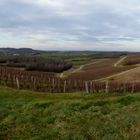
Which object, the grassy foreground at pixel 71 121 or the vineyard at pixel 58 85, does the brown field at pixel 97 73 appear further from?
the grassy foreground at pixel 71 121

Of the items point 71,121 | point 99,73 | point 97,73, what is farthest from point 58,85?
point 71,121

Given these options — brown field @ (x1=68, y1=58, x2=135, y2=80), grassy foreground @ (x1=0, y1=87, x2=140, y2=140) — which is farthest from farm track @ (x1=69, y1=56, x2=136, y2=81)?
grassy foreground @ (x1=0, y1=87, x2=140, y2=140)

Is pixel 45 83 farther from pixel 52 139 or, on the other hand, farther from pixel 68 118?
pixel 52 139

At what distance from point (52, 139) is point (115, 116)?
15.0 feet

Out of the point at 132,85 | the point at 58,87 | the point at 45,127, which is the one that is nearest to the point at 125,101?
the point at 45,127

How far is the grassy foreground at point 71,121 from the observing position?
1419 centimetres

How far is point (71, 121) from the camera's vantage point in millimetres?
16750

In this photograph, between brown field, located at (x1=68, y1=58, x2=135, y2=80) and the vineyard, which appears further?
brown field, located at (x1=68, y1=58, x2=135, y2=80)

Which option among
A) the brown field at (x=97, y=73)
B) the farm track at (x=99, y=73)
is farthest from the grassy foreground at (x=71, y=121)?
the brown field at (x=97, y=73)

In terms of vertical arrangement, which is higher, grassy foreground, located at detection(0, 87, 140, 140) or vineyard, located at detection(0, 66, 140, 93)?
grassy foreground, located at detection(0, 87, 140, 140)

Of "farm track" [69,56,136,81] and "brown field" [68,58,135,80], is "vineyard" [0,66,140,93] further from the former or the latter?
"brown field" [68,58,135,80]

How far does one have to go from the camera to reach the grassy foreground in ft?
46.5

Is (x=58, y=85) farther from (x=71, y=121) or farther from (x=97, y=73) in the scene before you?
(x=71, y=121)

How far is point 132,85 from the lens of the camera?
43.7 metres
